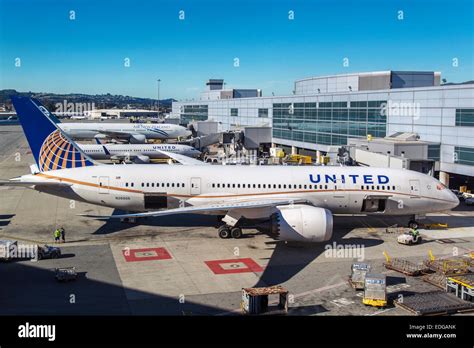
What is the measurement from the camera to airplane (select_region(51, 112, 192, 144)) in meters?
97.4

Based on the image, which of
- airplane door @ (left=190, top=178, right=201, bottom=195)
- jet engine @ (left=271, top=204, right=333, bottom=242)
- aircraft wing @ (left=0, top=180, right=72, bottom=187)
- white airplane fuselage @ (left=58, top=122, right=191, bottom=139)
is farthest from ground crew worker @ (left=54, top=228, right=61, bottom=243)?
white airplane fuselage @ (left=58, top=122, right=191, bottom=139)

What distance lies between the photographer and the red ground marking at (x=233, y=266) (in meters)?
25.5

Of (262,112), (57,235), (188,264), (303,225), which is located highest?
(262,112)

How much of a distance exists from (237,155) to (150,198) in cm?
4138

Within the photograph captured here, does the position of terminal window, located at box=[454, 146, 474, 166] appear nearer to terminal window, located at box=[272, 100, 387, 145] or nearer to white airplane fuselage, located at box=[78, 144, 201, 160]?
terminal window, located at box=[272, 100, 387, 145]

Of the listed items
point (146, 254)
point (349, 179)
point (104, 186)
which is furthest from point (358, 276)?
point (104, 186)

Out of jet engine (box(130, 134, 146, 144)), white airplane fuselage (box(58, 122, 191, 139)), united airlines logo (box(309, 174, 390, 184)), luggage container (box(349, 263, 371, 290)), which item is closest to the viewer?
luggage container (box(349, 263, 371, 290))

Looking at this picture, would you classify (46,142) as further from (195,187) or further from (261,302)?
(261,302)

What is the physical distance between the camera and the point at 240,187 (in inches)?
1319

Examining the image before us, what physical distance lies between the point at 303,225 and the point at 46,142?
2059 centimetres

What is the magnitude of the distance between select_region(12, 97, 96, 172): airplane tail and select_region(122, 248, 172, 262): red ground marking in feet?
33.7

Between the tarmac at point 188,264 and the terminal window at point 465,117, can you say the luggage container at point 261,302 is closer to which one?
the tarmac at point 188,264

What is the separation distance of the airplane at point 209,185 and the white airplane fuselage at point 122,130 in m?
63.8
